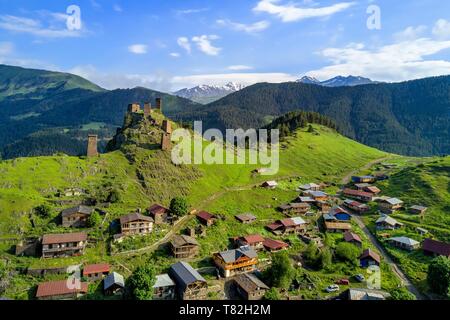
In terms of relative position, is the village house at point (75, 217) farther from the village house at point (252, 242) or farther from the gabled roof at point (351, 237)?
the gabled roof at point (351, 237)

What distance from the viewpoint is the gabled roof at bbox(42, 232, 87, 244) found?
240 feet

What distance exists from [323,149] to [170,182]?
116211 millimetres

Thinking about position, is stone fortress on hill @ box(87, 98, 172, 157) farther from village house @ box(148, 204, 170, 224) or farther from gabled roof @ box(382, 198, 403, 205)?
gabled roof @ box(382, 198, 403, 205)

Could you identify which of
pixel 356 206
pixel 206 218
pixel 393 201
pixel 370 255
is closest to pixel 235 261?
pixel 206 218

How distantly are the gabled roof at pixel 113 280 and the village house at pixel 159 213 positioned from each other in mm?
22464

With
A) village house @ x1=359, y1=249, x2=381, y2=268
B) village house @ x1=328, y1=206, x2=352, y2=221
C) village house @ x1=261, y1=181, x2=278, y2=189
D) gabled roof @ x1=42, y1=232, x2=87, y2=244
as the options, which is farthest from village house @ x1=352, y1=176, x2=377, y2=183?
Result: gabled roof @ x1=42, y1=232, x2=87, y2=244

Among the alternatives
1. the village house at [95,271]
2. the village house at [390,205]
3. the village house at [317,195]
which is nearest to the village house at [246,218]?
the village house at [317,195]

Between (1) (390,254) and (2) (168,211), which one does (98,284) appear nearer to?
(2) (168,211)

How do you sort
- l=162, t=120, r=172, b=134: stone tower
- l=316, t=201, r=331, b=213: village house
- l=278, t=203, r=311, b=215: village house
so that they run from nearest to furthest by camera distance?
l=278, t=203, r=311, b=215: village house
l=316, t=201, r=331, b=213: village house
l=162, t=120, r=172, b=134: stone tower

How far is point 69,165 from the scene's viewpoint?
99.7m

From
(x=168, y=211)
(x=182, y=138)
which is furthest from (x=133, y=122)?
(x=168, y=211)

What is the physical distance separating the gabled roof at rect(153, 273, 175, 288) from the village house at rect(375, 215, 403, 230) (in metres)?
66.6
